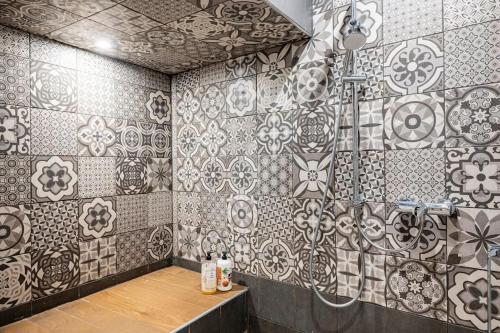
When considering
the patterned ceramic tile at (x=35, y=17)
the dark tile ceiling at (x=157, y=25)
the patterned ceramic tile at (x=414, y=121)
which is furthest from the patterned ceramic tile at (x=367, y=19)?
the patterned ceramic tile at (x=35, y=17)

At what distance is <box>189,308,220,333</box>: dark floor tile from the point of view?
4.14ft

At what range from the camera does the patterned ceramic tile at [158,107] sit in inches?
72.1

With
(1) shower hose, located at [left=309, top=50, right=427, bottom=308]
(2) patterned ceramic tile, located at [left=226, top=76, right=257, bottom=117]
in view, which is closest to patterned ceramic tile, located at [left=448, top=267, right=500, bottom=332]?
(1) shower hose, located at [left=309, top=50, right=427, bottom=308]

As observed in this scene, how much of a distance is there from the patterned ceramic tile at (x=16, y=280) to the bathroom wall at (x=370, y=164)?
85 centimetres

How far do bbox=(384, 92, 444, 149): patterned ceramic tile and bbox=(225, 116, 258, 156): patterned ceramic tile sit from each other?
25.6 inches

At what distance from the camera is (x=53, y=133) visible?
4.59ft

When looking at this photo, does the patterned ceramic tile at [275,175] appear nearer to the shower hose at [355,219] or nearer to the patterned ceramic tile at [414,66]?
the shower hose at [355,219]

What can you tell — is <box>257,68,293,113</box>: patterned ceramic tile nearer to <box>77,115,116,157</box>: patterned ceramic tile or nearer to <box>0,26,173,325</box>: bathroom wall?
<box>0,26,173,325</box>: bathroom wall

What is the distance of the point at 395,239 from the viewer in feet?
3.90

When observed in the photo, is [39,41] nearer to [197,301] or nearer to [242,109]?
[242,109]

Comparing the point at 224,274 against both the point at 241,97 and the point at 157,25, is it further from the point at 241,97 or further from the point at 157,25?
the point at 157,25

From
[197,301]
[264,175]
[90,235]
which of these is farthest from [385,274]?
[90,235]

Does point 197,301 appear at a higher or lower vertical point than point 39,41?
lower

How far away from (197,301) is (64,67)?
1306 millimetres
